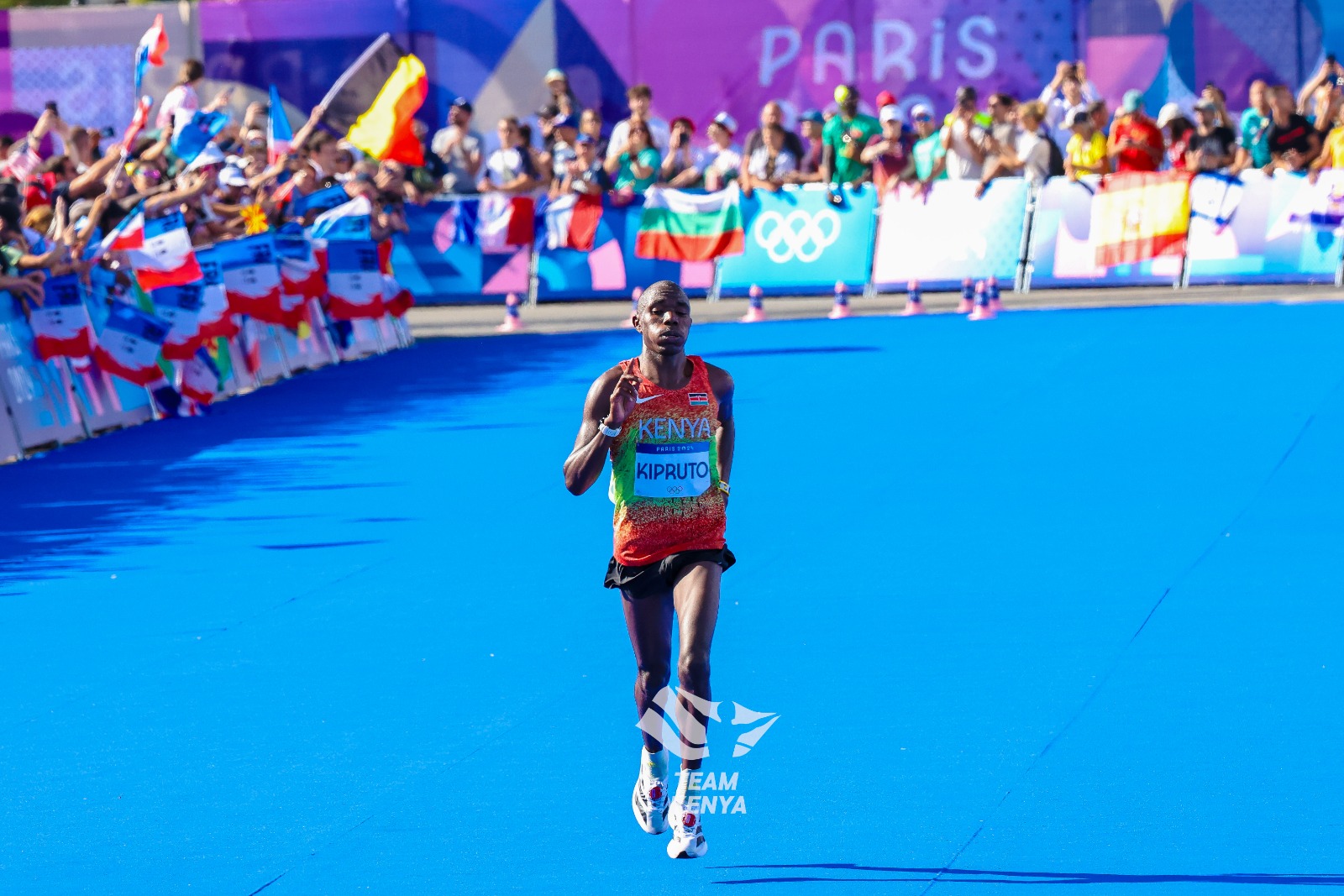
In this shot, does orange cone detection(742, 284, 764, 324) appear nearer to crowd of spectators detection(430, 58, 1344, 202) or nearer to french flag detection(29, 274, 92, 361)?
crowd of spectators detection(430, 58, 1344, 202)

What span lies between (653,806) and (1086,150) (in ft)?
65.1

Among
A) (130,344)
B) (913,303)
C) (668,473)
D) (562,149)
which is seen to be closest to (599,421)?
(668,473)

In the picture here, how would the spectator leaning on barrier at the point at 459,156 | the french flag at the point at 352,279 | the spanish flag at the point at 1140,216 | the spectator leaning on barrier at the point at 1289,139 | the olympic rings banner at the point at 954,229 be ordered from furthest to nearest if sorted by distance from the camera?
the spectator leaning on barrier at the point at 459,156, the olympic rings banner at the point at 954,229, the spanish flag at the point at 1140,216, the spectator leaning on barrier at the point at 1289,139, the french flag at the point at 352,279

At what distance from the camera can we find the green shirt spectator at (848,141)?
24859mm

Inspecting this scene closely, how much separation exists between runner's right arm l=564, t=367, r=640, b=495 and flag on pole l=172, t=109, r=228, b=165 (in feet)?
37.3

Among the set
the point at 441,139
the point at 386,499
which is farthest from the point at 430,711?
the point at 441,139

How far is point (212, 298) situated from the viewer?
17875mm

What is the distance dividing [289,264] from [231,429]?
13.3 feet

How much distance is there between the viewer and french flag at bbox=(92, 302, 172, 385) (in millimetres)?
16438

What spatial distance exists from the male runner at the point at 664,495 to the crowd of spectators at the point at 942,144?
1862cm

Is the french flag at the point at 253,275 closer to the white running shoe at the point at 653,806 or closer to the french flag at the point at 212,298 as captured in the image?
the french flag at the point at 212,298

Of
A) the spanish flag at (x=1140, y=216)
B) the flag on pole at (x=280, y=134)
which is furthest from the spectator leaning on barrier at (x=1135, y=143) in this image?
the flag on pole at (x=280, y=134)

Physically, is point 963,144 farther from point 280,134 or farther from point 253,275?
point 253,275

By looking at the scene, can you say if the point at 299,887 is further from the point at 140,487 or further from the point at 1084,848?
the point at 140,487
